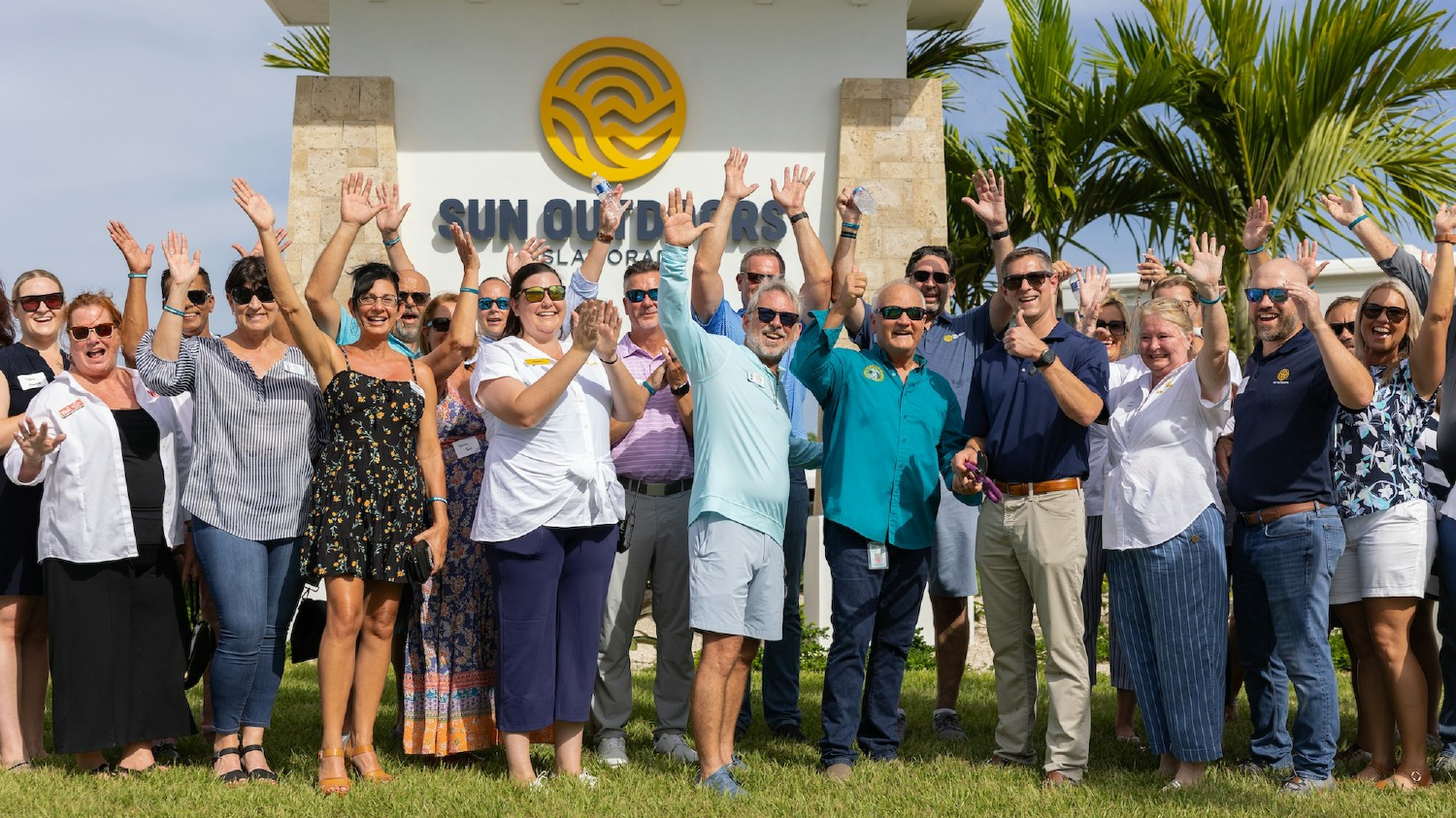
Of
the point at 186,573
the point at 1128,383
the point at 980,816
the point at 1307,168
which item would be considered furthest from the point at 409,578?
the point at 1307,168

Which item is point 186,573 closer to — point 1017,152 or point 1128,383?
point 1128,383

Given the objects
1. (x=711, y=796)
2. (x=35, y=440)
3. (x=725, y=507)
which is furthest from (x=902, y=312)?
(x=35, y=440)

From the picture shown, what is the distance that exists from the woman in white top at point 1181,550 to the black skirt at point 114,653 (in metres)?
3.88

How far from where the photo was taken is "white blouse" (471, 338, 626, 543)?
16.9ft

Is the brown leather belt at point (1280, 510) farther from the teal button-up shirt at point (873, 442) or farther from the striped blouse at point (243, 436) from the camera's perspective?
the striped blouse at point (243, 436)

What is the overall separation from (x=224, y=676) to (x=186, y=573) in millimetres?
814

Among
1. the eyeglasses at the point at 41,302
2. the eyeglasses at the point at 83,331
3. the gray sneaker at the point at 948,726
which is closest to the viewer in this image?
the eyeglasses at the point at 83,331

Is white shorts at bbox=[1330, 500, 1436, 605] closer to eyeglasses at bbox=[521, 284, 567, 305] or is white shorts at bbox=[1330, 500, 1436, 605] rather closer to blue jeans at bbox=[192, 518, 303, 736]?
eyeglasses at bbox=[521, 284, 567, 305]

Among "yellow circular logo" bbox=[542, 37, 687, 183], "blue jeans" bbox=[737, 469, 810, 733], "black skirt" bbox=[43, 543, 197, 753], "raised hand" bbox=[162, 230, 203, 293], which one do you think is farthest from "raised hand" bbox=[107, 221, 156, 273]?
"yellow circular logo" bbox=[542, 37, 687, 183]

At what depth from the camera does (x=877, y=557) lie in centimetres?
539

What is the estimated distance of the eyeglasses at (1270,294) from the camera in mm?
5180

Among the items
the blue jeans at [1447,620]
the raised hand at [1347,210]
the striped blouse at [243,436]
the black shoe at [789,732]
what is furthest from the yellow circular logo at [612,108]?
the blue jeans at [1447,620]

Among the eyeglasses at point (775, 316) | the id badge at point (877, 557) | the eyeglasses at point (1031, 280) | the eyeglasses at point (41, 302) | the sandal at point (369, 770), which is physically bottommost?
the sandal at point (369, 770)

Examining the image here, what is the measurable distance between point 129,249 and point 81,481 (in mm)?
1027
